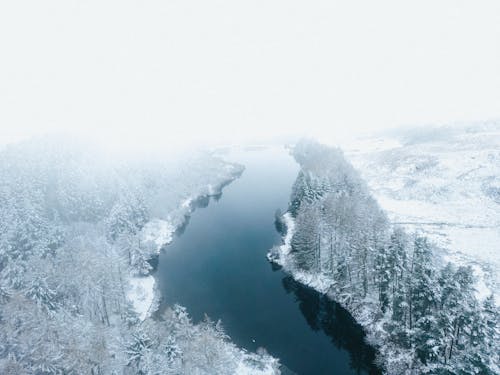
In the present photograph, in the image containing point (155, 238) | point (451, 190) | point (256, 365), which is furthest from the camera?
point (451, 190)

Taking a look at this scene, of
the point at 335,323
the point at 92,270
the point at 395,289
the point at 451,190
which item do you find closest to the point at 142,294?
the point at 92,270

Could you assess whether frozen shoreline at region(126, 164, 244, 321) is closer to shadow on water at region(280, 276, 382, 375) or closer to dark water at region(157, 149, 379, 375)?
dark water at region(157, 149, 379, 375)

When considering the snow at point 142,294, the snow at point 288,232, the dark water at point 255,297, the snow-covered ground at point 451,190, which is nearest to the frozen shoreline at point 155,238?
the snow at point 142,294

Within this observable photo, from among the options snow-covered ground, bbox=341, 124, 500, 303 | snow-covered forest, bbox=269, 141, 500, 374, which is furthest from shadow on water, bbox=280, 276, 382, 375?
snow-covered ground, bbox=341, 124, 500, 303

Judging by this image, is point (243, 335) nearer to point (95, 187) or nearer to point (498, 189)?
point (95, 187)

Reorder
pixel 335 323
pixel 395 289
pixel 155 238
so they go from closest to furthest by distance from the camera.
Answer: pixel 395 289, pixel 335 323, pixel 155 238

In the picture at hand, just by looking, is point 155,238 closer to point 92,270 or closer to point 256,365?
point 92,270

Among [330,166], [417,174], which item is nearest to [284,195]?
[330,166]
